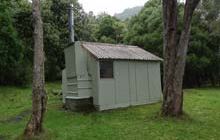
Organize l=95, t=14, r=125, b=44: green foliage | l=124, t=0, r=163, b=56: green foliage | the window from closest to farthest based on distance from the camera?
the window
l=124, t=0, r=163, b=56: green foliage
l=95, t=14, r=125, b=44: green foliage

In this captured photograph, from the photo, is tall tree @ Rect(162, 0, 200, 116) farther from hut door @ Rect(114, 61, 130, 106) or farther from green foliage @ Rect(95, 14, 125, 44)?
green foliage @ Rect(95, 14, 125, 44)

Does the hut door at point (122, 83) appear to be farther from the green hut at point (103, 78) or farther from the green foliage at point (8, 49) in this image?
the green foliage at point (8, 49)

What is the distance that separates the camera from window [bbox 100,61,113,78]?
14352 millimetres

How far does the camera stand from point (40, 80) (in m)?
8.62

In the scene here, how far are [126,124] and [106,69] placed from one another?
4.45 meters

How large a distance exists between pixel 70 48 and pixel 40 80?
6.19 meters

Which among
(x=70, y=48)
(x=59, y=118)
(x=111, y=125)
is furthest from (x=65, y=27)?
(x=111, y=125)

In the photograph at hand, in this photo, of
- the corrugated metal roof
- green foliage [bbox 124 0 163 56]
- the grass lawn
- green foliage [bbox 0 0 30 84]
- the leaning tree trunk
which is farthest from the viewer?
green foliage [bbox 124 0 163 56]

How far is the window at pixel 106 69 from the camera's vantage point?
14.4m

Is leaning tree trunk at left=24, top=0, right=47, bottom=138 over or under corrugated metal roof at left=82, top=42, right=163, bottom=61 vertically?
under

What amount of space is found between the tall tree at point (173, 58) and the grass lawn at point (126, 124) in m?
0.55

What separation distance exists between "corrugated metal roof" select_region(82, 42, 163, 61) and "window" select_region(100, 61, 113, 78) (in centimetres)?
31

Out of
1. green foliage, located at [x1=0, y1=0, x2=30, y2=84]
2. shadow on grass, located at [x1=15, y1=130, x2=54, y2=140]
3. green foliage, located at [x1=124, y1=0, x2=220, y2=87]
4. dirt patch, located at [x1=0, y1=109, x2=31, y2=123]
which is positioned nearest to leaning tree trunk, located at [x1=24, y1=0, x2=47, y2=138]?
shadow on grass, located at [x1=15, y1=130, x2=54, y2=140]

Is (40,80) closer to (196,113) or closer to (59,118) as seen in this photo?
(59,118)
